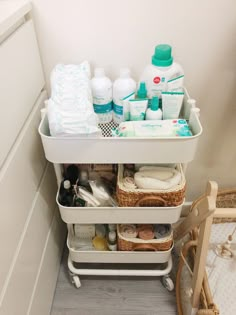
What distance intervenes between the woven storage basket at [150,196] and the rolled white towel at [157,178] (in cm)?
1

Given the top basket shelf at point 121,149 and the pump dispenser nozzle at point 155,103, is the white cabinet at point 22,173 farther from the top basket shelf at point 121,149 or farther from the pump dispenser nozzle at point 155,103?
the pump dispenser nozzle at point 155,103

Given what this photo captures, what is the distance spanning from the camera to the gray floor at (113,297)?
104 centimetres

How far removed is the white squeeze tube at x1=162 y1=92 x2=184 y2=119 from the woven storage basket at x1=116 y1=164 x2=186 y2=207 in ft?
0.58

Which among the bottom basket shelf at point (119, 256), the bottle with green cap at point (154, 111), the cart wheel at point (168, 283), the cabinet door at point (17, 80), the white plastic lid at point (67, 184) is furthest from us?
the cart wheel at point (168, 283)

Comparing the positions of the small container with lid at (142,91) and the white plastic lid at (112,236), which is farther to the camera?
the white plastic lid at (112,236)

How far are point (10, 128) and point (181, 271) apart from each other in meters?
0.85

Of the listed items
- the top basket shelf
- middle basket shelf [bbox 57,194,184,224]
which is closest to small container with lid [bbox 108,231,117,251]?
middle basket shelf [bbox 57,194,184,224]

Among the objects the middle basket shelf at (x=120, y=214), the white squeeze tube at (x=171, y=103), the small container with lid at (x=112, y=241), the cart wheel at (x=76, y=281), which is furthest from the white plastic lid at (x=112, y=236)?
the white squeeze tube at (x=171, y=103)

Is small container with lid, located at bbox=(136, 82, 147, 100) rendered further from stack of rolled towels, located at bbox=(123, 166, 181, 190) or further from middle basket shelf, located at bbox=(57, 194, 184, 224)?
middle basket shelf, located at bbox=(57, 194, 184, 224)

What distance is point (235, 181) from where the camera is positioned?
124 cm

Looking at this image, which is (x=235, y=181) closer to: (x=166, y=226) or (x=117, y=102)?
(x=166, y=226)

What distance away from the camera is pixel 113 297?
1.08 m

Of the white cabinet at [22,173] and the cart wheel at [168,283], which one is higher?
the white cabinet at [22,173]

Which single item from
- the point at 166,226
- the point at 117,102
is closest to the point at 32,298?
the point at 166,226
